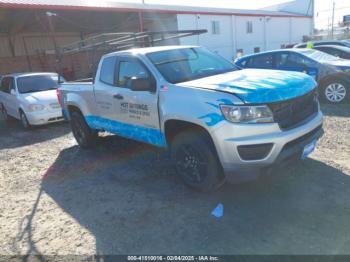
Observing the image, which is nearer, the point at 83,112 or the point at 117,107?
the point at 117,107

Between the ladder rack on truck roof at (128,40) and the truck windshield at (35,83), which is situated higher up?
the ladder rack on truck roof at (128,40)

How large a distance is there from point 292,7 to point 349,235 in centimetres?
4271

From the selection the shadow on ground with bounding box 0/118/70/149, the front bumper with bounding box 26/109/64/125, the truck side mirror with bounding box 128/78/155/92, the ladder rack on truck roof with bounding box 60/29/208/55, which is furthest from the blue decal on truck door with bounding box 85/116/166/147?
the front bumper with bounding box 26/109/64/125

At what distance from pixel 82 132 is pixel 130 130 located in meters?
1.99

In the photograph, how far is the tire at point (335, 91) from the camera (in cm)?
808

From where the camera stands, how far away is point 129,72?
4.76 m

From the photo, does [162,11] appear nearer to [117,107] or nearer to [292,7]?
[117,107]

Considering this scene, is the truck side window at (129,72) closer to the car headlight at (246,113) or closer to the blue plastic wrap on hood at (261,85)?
the blue plastic wrap on hood at (261,85)

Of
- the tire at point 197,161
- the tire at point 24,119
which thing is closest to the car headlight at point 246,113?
the tire at point 197,161

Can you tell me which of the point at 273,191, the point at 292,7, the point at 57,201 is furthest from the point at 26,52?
the point at 292,7

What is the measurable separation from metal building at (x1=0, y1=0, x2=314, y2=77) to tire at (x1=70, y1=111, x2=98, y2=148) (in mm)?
8811

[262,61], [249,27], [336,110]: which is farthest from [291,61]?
[249,27]

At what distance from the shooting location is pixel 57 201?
436cm

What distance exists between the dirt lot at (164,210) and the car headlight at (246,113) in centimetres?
79
